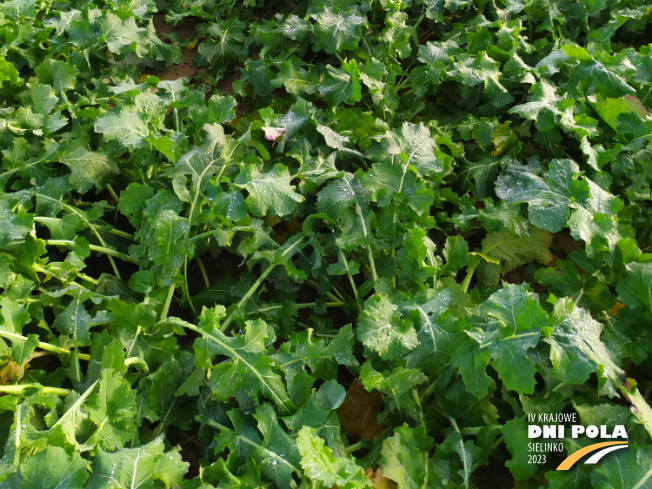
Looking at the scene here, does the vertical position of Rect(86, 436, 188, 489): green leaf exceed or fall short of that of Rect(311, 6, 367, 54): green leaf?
it falls short

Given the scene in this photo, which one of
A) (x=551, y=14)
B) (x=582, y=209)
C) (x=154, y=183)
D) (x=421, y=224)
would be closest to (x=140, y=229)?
(x=154, y=183)

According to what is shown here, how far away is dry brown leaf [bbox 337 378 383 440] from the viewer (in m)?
1.98

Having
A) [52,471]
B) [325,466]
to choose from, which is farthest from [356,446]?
[52,471]

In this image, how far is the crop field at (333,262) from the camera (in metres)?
1.75

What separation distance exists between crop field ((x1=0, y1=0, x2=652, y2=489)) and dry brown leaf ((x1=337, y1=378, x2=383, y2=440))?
12mm

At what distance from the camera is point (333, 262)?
2.55 m

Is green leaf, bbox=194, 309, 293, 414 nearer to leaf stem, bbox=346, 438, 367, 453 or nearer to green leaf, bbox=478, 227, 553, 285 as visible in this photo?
leaf stem, bbox=346, 438, 367, 453

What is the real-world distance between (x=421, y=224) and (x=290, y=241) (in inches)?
23.0

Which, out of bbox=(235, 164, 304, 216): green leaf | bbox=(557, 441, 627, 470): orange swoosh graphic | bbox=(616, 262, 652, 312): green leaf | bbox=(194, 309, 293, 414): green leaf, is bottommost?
bbox=(557, 441, 627, 470): orange swoosh graphic

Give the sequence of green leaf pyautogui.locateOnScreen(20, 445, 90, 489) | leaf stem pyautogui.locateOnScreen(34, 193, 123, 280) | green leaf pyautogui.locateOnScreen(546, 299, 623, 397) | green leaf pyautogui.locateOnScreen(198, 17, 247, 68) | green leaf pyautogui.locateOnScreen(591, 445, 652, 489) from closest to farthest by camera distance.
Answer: green leaf pyautogui.locateOnScreen(20, 445, 90, 489)
green leaf pyautogui.locateOnScreen(591, 445, 652, 489)
green leaf pyautogui.locateOnScreen(546, 299, 623, 397)
leaf stem pyautogui.locateOnScreen(34, 193, 123, 280)
green leaf pyautogui.locateOnScreen(198, 17, 247, 68)

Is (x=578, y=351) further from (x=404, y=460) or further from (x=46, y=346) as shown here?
(x=46, y=346)

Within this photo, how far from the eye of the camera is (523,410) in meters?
1.87

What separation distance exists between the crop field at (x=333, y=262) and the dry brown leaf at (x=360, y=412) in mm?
12
